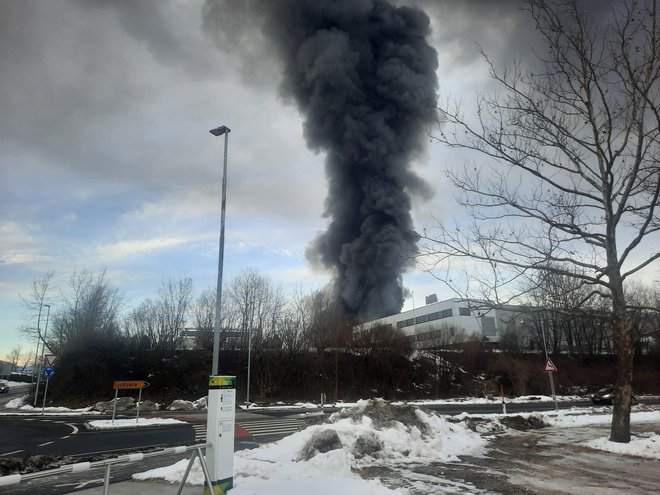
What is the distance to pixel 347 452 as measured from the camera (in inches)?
361

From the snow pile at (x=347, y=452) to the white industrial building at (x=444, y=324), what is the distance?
1851 centimetres

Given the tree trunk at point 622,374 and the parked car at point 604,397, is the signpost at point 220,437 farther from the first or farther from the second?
the parked car at point 604,397

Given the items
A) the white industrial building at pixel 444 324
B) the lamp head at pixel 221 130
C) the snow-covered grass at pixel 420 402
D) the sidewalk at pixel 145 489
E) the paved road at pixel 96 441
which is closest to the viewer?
the sidewalk at pixel 145 489

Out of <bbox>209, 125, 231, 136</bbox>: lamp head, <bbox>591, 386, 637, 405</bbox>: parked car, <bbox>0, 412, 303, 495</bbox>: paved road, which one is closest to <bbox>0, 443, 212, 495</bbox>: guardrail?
<bbox>0, 412, 303, 495</bbox>: paved road

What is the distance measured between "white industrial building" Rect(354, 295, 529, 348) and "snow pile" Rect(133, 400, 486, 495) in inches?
729

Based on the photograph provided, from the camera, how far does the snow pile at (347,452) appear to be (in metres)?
6.64

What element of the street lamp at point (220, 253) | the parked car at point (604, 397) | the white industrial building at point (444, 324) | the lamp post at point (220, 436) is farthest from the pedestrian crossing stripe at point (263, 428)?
the parked car at point (604, 397)

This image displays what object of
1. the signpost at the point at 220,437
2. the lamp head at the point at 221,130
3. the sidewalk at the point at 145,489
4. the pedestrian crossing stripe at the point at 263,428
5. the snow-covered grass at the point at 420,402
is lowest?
the snow-covered grass at the point at 420,402

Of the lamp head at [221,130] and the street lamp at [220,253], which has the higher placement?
the lamp head at [221,130]

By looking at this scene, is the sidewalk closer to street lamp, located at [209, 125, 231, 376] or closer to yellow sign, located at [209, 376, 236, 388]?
yellow sign, located at [209, 376, 236, 388]

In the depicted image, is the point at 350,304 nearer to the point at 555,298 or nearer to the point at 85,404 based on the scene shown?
the point at 85,404

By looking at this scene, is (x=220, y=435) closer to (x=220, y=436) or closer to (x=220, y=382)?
(x=220, y=436)

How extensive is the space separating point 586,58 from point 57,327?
152ft

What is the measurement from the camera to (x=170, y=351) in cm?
3700
